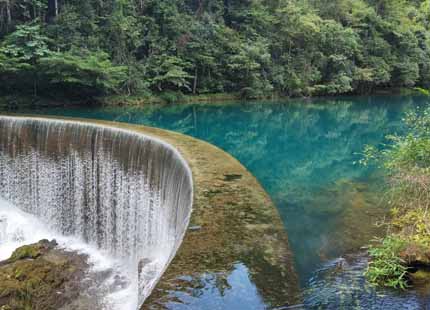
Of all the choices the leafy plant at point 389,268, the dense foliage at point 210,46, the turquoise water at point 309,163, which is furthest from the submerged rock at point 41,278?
the dense foliage at point 210,46

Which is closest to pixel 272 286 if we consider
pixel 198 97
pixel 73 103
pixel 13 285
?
pixel 13 285

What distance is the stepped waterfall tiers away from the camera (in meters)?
2.97

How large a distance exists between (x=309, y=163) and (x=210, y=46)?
1172cm

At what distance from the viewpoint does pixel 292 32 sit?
2162 cm

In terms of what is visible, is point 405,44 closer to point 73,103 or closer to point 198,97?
point 198,97

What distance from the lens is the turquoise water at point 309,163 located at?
3.54 meters

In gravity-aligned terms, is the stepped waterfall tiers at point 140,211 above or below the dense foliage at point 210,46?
below

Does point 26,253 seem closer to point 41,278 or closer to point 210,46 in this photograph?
point 41,278

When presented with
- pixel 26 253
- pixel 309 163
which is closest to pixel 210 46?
pixel 309 163

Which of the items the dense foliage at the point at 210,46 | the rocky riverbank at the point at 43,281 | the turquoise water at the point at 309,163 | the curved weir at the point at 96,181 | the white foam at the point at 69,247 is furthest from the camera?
the dense foliage at the point at 210,46

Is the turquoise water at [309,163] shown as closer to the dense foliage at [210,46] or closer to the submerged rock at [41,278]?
the dense foliage at [210,46]

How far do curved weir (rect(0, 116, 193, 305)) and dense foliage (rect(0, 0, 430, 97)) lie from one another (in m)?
6.64

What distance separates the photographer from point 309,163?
9.25m

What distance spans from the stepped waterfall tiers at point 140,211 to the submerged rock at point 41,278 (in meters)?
0.17
